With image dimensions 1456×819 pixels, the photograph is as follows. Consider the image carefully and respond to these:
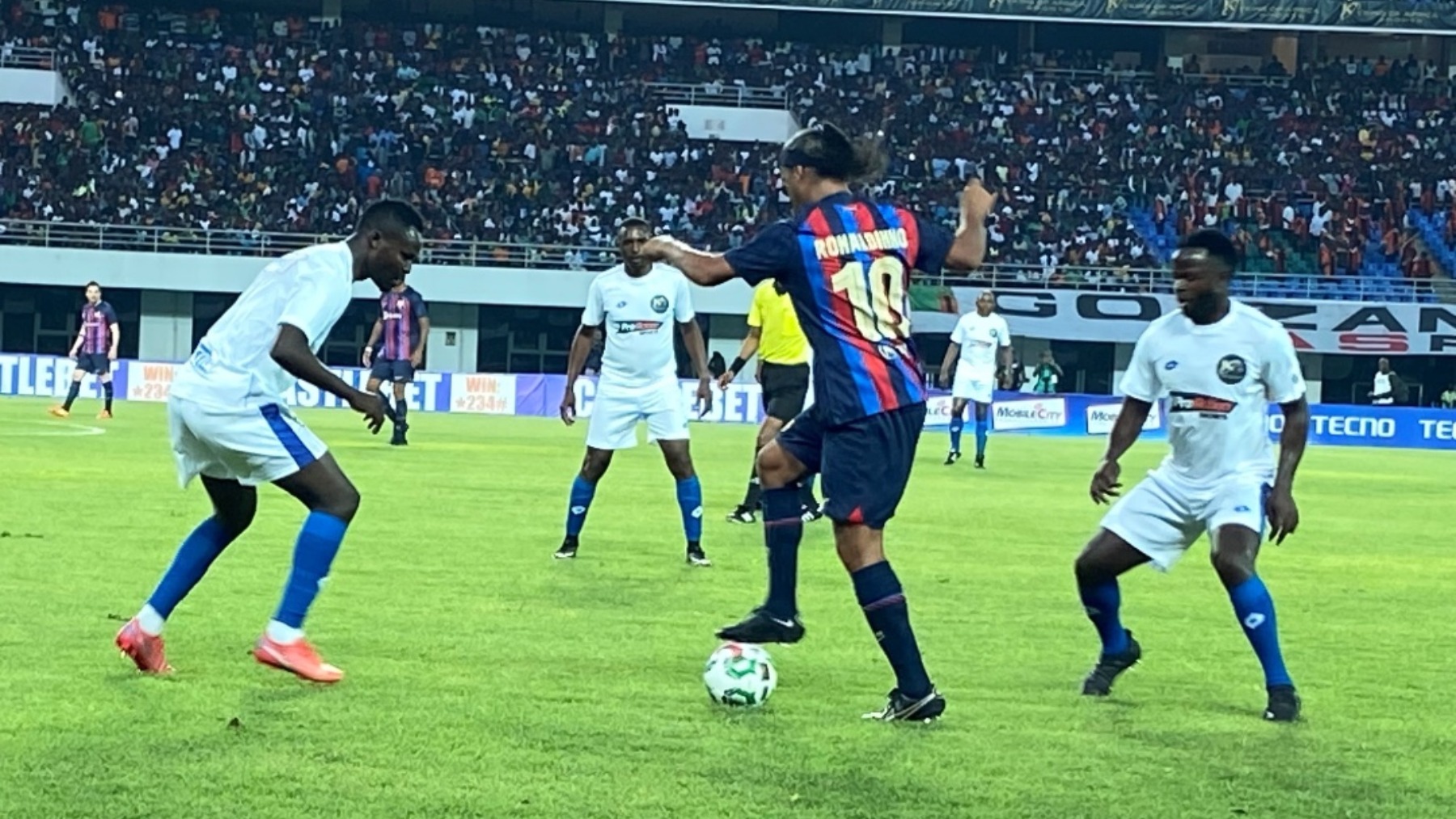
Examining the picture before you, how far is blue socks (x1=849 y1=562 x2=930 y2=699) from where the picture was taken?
700 cm

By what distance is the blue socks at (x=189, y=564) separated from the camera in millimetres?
7707

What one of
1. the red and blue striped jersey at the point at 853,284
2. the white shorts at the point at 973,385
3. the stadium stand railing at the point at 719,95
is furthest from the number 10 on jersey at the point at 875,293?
the stadium stand railing at the point at 719,95

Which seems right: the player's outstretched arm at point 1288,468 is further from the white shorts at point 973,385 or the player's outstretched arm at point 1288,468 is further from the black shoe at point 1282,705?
the white shorts at point 973,385

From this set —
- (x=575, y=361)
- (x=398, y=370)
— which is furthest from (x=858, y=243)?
(x=398, y=370)

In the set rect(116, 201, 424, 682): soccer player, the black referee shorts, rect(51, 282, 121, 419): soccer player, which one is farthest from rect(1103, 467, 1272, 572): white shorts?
rect(51, 282, 121, 419): soccer player

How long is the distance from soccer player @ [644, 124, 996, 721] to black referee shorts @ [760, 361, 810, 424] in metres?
8.71

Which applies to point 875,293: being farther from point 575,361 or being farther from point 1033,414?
point 1033,414

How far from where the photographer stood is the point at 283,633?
7574 millimetres

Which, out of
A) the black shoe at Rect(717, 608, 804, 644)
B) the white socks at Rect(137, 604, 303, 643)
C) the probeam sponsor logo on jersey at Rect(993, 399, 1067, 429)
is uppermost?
the black shoe at Rect(717, 608, 804, 644)

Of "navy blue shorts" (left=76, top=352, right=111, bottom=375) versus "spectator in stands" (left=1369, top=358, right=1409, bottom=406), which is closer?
"navy blue shorts" (left=76, top=352, right=111, bottom=375)

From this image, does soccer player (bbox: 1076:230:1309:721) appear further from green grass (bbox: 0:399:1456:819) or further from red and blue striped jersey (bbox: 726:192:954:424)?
red and blue striped jersey (bbox: 726:192:954:424)

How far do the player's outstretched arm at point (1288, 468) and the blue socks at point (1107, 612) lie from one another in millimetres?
656

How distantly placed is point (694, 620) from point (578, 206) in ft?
134

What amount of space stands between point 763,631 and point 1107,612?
135 cm
